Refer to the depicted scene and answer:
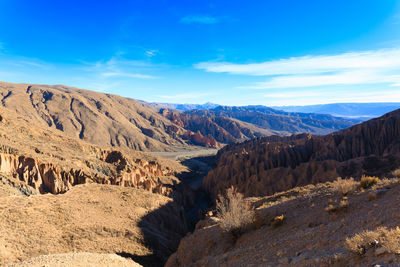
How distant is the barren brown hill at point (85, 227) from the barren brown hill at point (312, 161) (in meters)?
21.7

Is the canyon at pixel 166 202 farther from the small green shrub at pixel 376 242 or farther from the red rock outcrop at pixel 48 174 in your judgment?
the small green shrub at pixel 376 242

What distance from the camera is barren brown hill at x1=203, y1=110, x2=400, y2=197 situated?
3419 cm

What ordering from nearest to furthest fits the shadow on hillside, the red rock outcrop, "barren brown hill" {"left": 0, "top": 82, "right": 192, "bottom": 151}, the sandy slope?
the sandy slope < the shadow on hillside < the red rock outcrop < "barren brown hill" {"left": 0, "top": 82, "right": 192, "bottom": 151}

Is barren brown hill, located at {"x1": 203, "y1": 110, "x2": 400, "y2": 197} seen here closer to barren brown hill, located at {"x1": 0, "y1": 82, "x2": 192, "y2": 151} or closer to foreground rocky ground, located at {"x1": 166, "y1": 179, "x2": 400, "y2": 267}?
foreground rocky ground, located at {"x1": 166, "y1": 179, "x2": 400, "y2": 267}

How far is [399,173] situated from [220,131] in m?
184

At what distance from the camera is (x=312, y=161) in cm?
4106

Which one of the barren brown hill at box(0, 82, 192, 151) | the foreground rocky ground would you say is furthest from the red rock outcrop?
the barren brown hill at box(0, 82, 192, 151)

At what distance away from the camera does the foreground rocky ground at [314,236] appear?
5533mm

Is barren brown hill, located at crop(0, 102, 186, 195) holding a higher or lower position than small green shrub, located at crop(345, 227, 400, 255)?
lower

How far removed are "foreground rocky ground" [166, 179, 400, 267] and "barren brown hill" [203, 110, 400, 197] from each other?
811 inches

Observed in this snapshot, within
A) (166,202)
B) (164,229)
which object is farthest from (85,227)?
(166,202)

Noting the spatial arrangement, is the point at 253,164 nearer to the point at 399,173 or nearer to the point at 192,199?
the point at 192,199

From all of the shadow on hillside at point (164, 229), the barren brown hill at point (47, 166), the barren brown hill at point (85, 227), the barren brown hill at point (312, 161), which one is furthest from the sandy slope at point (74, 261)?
the barren brown hill at point (312, 161)

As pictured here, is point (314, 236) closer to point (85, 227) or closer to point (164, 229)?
point (85, 227)
